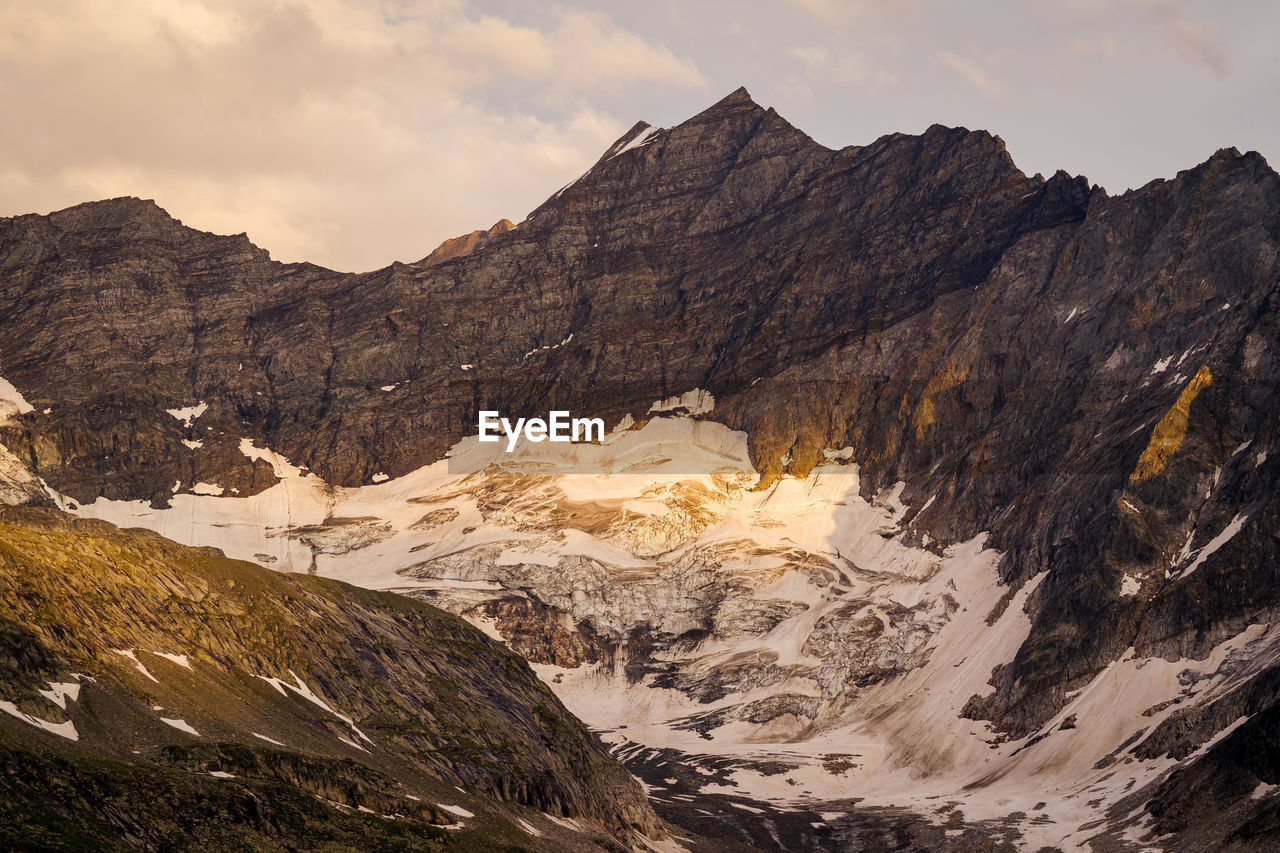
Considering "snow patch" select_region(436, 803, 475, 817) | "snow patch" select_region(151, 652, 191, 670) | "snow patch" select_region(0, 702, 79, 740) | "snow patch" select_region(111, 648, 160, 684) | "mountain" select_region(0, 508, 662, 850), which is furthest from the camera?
"snow patch" select_region(436, 803, 475, 817)

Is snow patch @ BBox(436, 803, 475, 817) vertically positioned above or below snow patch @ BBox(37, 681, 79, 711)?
below

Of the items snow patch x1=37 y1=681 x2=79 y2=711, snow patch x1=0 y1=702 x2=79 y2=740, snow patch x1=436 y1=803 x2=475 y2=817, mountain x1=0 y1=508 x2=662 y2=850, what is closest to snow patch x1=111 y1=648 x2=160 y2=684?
mountain x1=0 y1=508 x2=662 y2=850

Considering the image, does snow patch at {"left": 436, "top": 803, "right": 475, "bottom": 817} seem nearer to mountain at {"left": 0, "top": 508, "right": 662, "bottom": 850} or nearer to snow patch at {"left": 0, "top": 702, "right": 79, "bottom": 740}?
mountain at {"left": 0, "top": 508, "right": 662, "bottom": 850}

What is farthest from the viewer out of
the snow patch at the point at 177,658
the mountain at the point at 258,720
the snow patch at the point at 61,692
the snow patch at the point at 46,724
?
the snow patch at the point at 177,658

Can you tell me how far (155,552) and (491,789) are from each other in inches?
1450

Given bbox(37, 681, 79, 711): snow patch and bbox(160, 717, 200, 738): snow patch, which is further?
bbox(160, 717, 200, 738): snow patch

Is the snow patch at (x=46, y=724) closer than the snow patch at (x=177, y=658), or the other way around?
the snow patch at (x=46, y=724)

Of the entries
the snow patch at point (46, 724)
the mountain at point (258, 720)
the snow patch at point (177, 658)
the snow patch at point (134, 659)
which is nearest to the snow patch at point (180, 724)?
the mountain at point (258, 720)

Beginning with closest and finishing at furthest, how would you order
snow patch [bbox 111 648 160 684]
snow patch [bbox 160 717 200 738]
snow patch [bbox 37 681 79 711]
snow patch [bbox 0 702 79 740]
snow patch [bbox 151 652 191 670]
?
snow patch [bbox 0 702 79 740], snow patch [bbox 37 681 79 711], snow patch [bbox 160 717 200 738], snow patch [bbox 111 648 160 684], snow patch [bbox 151 652 191 670]

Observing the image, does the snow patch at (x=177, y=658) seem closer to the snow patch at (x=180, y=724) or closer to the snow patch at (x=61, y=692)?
the snow patch at (x=180, y=724)

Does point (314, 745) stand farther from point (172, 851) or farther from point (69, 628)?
point (172, 851)

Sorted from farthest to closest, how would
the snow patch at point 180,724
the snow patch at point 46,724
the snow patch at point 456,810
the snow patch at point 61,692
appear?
the snow patch at point 456,810 < the snow patch at point 180,724 < the snow patch at point 61,692 < the snow patch at point 46,724

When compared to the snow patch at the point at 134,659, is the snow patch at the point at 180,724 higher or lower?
lower

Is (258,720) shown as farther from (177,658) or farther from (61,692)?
(61,692)
